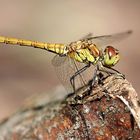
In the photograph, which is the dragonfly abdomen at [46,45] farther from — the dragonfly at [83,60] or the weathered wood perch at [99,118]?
the weathered wood perch at [99,118]

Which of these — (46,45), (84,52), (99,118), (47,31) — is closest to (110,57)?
(84,52)

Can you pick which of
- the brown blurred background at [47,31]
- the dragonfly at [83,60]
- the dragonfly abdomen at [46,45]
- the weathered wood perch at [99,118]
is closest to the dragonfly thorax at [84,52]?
the dragonfly at [83,60]

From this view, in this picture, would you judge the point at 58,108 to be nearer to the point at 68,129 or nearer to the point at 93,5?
the point at 68,129

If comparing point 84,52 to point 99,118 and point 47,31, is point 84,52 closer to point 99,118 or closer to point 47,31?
point 99,118

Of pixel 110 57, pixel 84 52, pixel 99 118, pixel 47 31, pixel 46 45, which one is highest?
pixel 47 31

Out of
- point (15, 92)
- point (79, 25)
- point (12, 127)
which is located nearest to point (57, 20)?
point (79, 25)

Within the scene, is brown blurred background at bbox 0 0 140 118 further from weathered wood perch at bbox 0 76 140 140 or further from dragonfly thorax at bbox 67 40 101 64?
weathered wood perch at bbox 0 76 140 140
